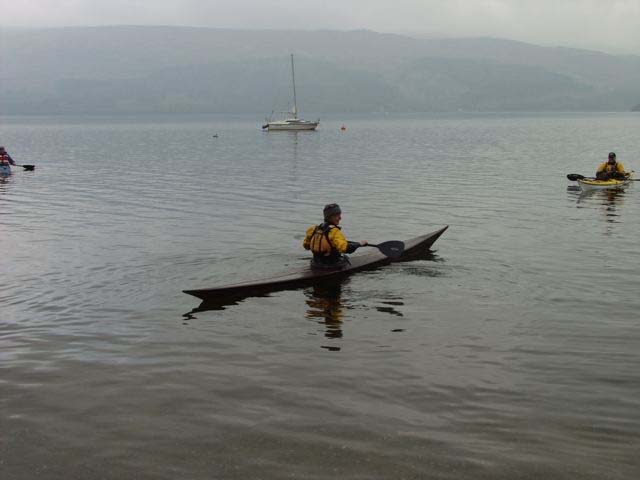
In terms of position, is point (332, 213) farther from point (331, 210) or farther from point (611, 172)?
point (611, 172)

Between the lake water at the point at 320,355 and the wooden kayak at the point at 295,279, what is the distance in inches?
10.7

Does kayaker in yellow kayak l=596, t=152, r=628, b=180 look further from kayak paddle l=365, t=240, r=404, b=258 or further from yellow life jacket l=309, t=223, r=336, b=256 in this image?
yellow life jacket l=309, t=223, r=336, b=256

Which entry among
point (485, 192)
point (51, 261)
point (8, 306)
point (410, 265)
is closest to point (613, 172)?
point (485, 192)

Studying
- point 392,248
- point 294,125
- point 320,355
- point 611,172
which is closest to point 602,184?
point 611,172

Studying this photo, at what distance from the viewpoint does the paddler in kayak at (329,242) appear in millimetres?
16359

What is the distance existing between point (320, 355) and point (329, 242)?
4.77 meters

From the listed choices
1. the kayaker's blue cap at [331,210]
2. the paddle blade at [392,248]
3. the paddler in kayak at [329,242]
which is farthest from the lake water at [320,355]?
the kayaker's blue cap at [331,210]

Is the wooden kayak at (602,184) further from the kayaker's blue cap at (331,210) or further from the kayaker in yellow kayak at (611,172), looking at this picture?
the kayaker's blue cap at (331,210)

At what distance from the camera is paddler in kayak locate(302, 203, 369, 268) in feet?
53.7

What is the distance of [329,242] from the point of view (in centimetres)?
1659

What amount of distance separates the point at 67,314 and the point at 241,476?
833 centimetres

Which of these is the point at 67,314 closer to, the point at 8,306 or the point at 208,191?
the point at 8,306

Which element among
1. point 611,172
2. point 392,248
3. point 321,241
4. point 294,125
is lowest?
point 392,248

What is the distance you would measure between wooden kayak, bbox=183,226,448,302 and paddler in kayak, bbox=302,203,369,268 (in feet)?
0.80
